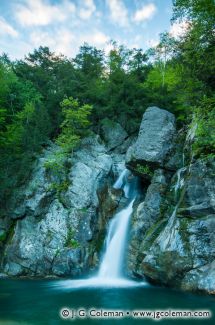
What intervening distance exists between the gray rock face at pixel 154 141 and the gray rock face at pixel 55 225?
3.37m

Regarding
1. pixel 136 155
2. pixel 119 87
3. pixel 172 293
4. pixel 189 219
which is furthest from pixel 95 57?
pixel 172 293

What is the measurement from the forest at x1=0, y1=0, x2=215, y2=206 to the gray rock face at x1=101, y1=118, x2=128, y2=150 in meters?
0.43

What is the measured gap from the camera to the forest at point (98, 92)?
512 inches

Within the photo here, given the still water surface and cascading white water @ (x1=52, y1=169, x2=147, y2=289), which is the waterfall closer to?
cascading white water @ (x1=52, y1=169, x2=147, y2=289)

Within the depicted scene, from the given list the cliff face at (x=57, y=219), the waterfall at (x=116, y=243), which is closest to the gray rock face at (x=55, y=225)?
the cliff face at (x=57, y=219)

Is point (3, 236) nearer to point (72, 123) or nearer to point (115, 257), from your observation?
point (115, 257)

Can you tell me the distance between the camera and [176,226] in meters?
12.9

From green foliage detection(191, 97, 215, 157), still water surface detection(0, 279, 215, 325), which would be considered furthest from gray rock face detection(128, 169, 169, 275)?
green foliage detection(191, 97, 215, 157)

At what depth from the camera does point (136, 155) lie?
1716 cm

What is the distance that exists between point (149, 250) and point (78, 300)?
12.6ft

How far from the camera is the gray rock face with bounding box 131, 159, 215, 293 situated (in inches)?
462

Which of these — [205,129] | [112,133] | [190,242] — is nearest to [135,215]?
[190,242]

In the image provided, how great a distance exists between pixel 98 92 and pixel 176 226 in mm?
15061

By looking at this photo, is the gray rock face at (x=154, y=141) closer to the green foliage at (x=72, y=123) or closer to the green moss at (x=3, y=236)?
the green foliage at (x=72, y=123)
